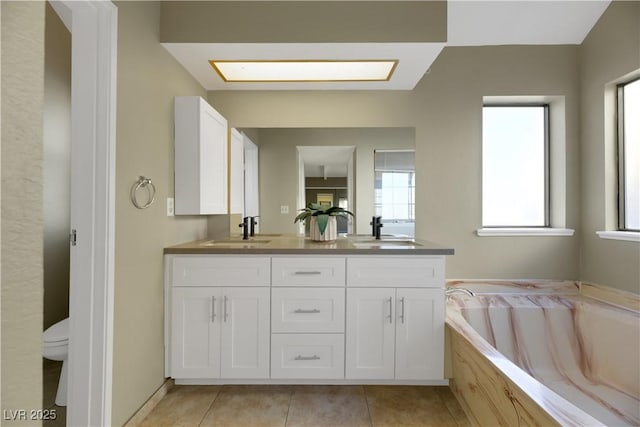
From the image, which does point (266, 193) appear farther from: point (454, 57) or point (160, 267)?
point (454, 57)

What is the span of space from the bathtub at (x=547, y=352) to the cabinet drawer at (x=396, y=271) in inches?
11.6

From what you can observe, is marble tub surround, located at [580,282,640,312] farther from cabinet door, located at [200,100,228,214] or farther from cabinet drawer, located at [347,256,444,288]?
cabinet door, located at [200,100,228,214]

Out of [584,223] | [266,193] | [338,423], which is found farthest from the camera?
[266,193]

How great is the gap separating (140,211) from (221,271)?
555mm

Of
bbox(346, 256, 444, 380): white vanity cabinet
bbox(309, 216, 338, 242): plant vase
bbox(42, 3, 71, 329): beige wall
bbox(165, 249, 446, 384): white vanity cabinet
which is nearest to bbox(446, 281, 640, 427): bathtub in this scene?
bbox(346, 256, 444, 380): white vanity cabinet

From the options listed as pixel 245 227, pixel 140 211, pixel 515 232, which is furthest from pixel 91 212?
pixel 515 232

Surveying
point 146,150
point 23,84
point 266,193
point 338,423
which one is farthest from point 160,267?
point 23,84

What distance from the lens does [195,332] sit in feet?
6.59

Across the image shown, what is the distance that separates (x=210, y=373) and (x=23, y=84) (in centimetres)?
198

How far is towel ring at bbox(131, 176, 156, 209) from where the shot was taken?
1681mm

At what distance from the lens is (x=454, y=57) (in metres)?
2.61

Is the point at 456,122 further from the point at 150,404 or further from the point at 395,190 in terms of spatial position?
the point at 150,404

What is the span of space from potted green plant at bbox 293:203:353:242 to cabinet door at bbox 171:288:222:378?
773 millimetres

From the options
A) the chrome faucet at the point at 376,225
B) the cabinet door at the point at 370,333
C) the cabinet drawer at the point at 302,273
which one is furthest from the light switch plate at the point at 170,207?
the chrome faucet at the point at 376,225
